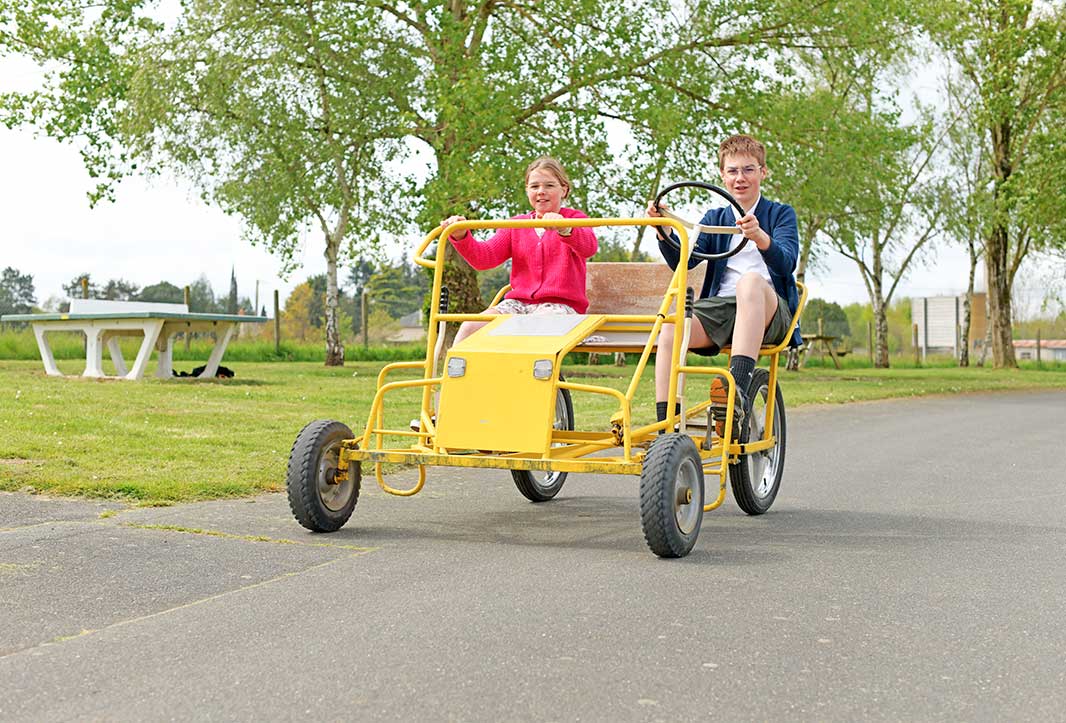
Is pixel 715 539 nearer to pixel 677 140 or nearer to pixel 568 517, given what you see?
pixel 568 517

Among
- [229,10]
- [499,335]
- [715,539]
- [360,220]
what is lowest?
[715,539]

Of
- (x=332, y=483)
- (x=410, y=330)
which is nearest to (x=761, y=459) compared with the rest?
(x=332, y=483)

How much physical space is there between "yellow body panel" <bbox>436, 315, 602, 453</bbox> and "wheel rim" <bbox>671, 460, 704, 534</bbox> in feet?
1.83

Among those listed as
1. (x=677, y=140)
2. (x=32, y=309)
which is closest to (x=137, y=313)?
(x=677, y=140)

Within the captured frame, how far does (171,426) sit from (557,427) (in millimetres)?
4111

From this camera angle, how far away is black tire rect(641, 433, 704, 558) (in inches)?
189

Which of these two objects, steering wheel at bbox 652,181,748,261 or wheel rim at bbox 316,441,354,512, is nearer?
wheel rim at bbox 316,441,354,512

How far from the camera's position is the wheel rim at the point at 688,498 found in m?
5.02

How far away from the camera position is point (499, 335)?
224 inches

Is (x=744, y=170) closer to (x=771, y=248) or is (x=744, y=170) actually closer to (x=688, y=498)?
(x=771, y=248)

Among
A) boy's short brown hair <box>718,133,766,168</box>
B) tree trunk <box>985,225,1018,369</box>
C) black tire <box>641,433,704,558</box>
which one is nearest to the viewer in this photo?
black tire <box>641,433,704,558</box>

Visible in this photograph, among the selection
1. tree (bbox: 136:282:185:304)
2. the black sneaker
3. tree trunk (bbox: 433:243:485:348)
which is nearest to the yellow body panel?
the black sneaker

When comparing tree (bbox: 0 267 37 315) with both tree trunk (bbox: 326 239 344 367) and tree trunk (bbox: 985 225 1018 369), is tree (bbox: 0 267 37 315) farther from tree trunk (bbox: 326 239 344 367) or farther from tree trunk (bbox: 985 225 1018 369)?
tree trunk (bbox: 985 225 1018 369)

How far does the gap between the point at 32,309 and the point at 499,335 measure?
32640 millimetres
